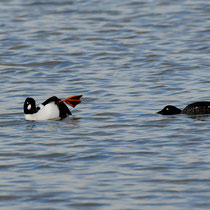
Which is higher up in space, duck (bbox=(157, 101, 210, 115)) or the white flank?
the white flank

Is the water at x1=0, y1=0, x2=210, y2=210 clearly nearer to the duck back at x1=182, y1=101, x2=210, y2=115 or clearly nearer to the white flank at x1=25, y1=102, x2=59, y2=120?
the duck back at x1=182, y1=101, x2=210, y2=115

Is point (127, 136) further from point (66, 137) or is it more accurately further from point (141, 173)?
point (141, 173)

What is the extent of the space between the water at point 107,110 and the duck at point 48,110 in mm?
217

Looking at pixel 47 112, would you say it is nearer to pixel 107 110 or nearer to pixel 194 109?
pixel 107 110

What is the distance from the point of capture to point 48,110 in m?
12.2

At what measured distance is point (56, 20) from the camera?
26.0 metres

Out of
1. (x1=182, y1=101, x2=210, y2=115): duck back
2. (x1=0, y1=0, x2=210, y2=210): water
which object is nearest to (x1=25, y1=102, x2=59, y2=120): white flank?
(x1=0, y1=0, x2=210, y2=210): water

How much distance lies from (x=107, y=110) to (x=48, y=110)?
4.02 ft

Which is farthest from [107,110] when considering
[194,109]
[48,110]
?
[194,109]

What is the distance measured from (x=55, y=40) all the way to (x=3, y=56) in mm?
2760

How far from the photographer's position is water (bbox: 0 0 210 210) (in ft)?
26.7

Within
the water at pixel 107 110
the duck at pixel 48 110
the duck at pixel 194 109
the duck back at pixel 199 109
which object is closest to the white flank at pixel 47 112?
the duck at pixel 48 110

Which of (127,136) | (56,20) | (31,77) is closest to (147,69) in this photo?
(31,77)

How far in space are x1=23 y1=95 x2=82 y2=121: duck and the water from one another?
22cm
